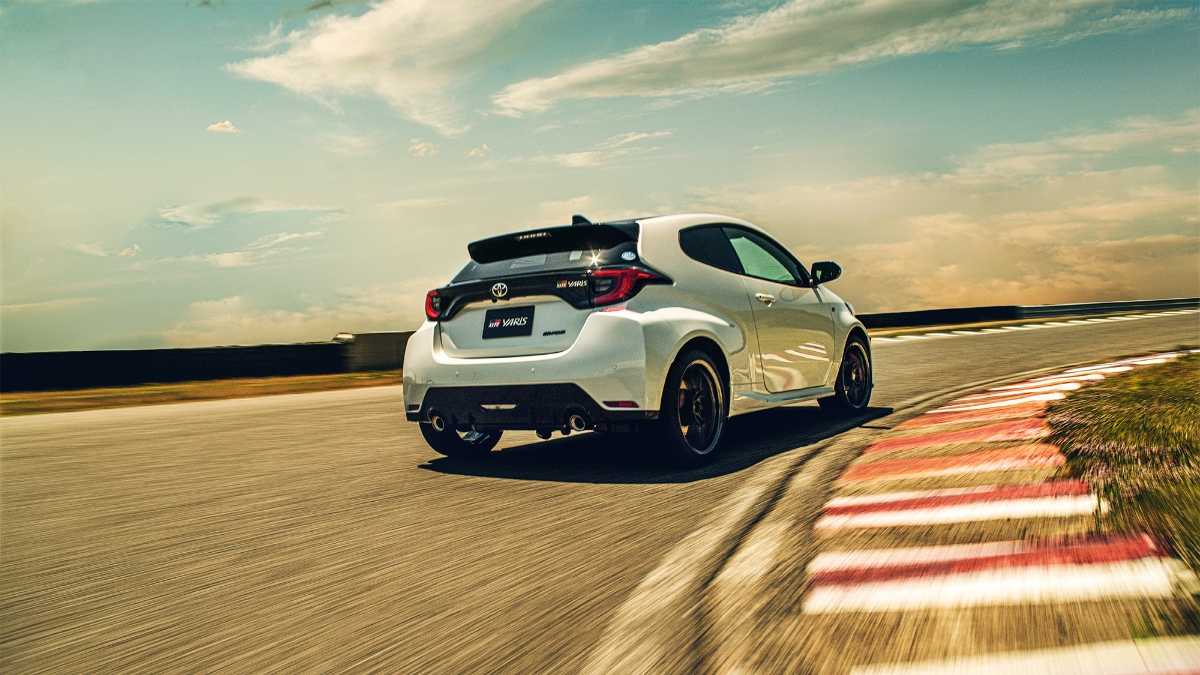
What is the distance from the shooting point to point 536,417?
20.6 ft

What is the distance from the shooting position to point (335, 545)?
475cm

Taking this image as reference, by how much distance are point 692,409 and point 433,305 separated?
188 cm

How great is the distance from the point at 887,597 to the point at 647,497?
2.26m

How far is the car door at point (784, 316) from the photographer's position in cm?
759

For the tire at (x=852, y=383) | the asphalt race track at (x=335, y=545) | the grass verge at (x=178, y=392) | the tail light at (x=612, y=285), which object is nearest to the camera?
the asphalt race track at (x=335, y=545)

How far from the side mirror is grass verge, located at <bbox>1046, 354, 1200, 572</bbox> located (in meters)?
1.96

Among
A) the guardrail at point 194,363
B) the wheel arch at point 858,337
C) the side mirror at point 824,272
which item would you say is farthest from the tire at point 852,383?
A: the guardrail at point 194,363

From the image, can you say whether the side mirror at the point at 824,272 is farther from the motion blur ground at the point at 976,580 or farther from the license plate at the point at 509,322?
the license plate at the point at 509,322

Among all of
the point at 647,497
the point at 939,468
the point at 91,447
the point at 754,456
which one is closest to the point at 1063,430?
the point at 939,468

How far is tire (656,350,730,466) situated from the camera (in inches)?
251

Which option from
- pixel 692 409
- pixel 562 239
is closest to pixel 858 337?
pixel 692 409

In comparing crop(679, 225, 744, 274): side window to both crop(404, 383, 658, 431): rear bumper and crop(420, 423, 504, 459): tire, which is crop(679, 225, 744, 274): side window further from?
crop(420, 423, 504, 459): tire

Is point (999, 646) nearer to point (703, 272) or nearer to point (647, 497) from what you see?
point (647, 497)

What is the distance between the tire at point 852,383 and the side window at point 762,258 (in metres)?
1.07
